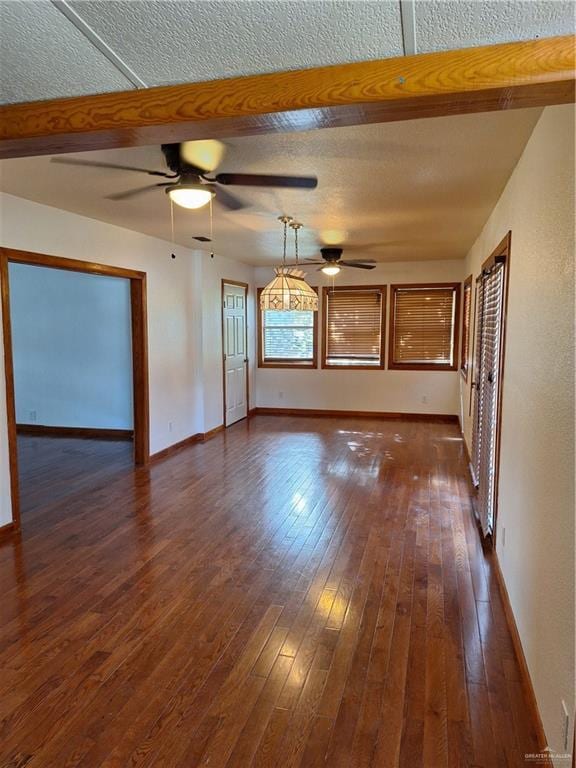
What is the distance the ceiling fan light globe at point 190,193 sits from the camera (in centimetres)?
264

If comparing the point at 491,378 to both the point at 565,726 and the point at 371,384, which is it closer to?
the point at 565,726

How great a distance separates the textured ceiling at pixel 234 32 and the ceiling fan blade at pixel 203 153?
103 centimetres

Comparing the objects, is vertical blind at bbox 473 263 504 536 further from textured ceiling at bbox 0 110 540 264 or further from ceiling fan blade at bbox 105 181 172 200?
ceiling fan blade at bbox 105 181 172 200

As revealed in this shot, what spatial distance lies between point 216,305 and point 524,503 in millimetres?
5405

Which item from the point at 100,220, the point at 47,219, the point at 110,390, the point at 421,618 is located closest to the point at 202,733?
the point at 421,618

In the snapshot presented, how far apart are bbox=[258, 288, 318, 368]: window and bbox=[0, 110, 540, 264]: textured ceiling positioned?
296 centimetres

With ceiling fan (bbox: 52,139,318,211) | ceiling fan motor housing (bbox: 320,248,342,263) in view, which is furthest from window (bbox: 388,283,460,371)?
ceiling fan (bbox: 52,139,318,211)

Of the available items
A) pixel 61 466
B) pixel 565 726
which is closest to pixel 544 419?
pixel 565 726

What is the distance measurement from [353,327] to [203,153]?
18.9 ft

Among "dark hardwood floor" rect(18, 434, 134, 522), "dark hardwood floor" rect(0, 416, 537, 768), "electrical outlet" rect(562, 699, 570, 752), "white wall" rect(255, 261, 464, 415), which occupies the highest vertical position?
"white wall" rect(255, 261, 464, 415)

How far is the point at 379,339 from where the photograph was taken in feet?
26.4

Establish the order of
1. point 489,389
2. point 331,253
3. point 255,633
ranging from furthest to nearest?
1. point 331,253
2. point 489,389
3. point 255,633

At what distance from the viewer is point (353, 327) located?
8.15 metres

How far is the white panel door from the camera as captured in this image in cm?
735
